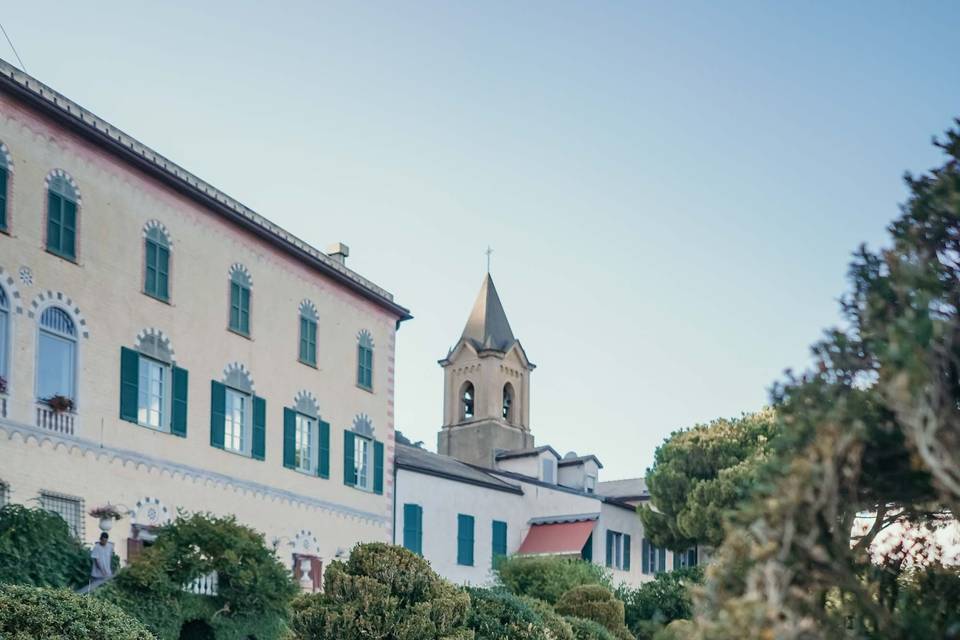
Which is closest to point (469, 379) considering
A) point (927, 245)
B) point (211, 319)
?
point (211, 319)

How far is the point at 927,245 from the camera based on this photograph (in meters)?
8.54

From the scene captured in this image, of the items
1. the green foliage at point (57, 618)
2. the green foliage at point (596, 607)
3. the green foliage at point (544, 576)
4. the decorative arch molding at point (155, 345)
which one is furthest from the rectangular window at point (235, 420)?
the green foliage at point (544, 576)

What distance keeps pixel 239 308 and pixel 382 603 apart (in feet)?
36.7

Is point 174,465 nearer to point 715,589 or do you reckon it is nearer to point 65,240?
point 65,240

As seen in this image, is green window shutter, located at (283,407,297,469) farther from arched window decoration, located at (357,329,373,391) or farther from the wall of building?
arched window decoration, located at (357,329,373,391)

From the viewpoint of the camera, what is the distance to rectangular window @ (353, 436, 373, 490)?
113 feet

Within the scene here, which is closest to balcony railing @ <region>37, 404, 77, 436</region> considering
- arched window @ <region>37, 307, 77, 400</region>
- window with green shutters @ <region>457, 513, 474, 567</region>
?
arched window @ <region>37, 307, 77, 400</region>

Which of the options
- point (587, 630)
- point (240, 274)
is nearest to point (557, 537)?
point (587, 630)

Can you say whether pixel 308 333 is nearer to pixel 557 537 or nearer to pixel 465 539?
pixel 465 539

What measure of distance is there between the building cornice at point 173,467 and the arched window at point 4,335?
32.6 inches

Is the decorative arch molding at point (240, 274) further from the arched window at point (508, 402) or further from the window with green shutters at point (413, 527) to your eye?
the arched window at point (508, 402)

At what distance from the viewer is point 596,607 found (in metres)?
33.4

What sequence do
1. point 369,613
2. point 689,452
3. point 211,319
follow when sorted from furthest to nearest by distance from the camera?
point 689,452
point 211,319
point 369,613

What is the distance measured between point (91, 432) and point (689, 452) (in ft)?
92.3
